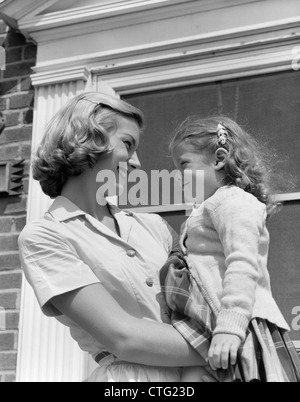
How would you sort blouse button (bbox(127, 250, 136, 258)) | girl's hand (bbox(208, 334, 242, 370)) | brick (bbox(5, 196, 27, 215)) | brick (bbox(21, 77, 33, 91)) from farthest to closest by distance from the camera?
brick (bbox(21, 77, 33, 91)) → brick (bbox(5, 196, 27, 215)) → blouse button (bbox(127, 250, 136, 258)) → girl's hand (bbox(208, 334, 242, 370))

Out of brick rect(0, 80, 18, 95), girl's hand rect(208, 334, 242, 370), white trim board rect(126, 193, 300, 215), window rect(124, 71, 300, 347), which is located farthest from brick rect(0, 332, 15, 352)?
girl's hand rect(208, 334, 242, 370)

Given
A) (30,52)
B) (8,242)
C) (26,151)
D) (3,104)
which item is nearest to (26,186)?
(26,151)

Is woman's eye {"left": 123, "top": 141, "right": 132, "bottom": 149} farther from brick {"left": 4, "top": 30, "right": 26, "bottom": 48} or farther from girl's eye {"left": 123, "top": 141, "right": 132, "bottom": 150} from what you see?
brick {"left": 4, "top": 30, "right": 26, "bottom": 48}

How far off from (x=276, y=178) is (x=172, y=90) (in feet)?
2.58

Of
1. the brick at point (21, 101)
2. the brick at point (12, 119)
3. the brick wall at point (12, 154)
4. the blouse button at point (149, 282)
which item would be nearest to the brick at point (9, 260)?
the brick wall at point (12, 154)

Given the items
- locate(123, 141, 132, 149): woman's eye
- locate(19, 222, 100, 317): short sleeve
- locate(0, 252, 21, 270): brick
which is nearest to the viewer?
locate(19, 222, 100, 317): short sleeve

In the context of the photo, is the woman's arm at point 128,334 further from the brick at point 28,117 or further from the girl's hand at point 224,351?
the brick at point 28,117

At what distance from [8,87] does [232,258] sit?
2.61 metres

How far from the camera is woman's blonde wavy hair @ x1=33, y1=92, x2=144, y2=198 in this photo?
2.17 meters

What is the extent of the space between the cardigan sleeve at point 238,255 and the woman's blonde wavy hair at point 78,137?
1.31 feet

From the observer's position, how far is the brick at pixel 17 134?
4064 millimetres

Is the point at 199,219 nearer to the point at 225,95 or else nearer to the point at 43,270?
the point at 43,270

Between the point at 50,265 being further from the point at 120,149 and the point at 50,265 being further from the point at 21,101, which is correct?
the point at 21,101

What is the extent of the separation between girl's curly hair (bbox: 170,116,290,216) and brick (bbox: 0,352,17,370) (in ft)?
5.68
